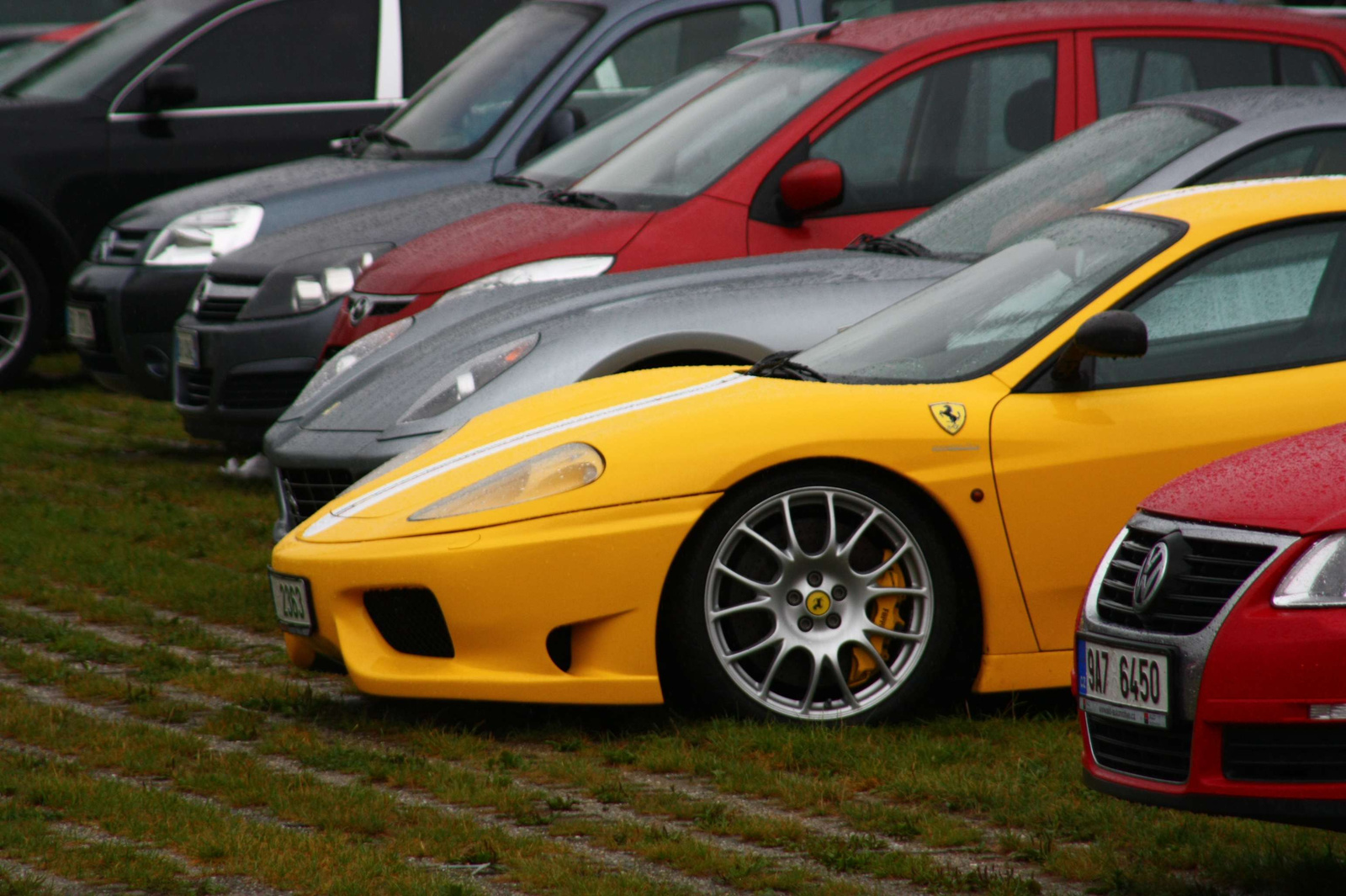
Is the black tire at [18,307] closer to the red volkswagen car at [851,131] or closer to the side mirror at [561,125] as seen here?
the side mirror at [561,125]

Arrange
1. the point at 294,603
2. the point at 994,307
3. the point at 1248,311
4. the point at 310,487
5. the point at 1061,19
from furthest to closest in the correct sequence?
the point at 1061,19
the point at 310,487
the point at 994,307
the point at 294,603
the point at 1248,311

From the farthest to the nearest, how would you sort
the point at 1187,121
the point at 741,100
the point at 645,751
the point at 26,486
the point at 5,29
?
the point at 5,29, the point at 26,486, the point at 741,100, the point at 1187,121, the point at 645,751

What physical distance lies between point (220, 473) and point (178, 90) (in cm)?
324

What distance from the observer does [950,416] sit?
4.93 meters

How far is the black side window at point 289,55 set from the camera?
11945 millimetres

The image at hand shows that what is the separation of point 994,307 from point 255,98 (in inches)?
307

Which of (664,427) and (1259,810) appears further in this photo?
(664,427)

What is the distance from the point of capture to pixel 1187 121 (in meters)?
6.59

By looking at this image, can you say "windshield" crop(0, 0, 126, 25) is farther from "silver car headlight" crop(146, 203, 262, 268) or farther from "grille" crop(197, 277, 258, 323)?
"grille" crop(197, 277, 258, 323)

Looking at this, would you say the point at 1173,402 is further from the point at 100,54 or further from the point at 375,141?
the point at 100,54

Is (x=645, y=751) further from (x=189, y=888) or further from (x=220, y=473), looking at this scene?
(x=220, y=473)

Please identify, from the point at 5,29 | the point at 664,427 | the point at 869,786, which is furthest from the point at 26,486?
the point at 5,29

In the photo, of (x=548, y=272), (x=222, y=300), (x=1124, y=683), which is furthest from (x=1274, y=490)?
(x=222, y=300)

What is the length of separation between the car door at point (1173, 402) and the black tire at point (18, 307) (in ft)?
28.0
